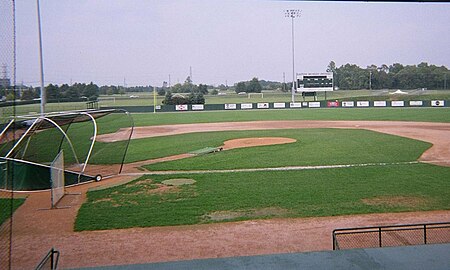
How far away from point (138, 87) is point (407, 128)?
64.0 meters

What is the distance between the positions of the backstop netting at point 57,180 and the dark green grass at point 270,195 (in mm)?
935

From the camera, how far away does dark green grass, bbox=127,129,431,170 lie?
19.7 metres

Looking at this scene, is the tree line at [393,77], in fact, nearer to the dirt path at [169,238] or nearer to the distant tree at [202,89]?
the distant tree at [202,89]

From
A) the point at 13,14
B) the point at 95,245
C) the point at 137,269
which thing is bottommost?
the point at 95,245

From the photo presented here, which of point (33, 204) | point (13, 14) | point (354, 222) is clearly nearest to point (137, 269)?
point (13, 14)

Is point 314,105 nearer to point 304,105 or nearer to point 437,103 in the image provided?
point 304,105

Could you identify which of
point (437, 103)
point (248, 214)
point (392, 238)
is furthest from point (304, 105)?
point (392, 238)

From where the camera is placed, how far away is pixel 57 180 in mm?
13820

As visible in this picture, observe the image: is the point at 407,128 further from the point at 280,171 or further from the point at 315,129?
the point at 280,171

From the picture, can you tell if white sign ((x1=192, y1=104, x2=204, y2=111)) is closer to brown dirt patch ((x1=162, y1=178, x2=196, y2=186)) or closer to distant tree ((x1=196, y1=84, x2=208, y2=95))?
distant tree ((x1=196, y1=84, x2=208, y2=95))

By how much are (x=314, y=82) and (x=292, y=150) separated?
42707mm

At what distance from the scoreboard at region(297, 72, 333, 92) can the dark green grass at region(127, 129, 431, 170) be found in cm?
3183

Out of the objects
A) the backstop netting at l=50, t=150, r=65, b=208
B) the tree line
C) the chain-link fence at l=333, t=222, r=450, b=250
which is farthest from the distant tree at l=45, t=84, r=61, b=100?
the tree line

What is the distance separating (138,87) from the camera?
88.6 m
